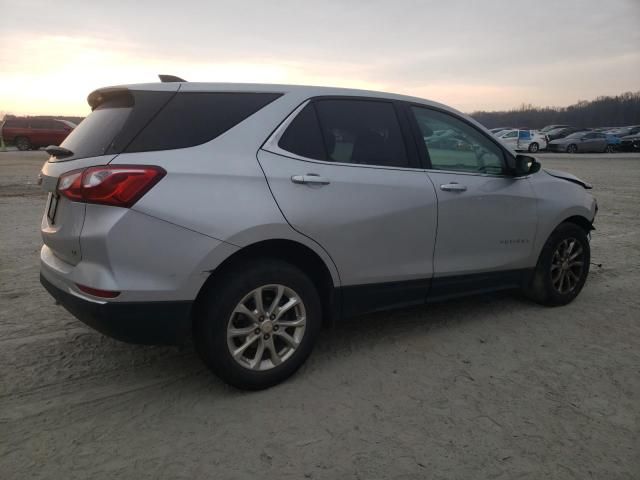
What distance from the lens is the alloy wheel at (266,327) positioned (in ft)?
9.29

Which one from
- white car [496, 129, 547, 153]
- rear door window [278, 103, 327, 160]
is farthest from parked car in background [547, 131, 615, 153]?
rear door window [278, 103, 327, 160]

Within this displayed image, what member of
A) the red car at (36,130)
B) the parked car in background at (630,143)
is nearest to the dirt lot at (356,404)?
the red car at (36,130)

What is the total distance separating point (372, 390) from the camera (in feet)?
9.81

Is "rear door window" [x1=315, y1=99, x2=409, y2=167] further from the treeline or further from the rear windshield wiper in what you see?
the treeline

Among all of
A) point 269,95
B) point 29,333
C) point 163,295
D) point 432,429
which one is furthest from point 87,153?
point 432,429

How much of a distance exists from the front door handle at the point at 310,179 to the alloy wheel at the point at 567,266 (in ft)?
7.99

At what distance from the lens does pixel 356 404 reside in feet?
9.30

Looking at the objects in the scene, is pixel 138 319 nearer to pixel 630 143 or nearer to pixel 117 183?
pixel 117 183

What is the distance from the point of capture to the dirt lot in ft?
7.67

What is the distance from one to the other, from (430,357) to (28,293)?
3.50 m

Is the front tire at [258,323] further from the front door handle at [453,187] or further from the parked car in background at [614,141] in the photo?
the parked car in background at [614,141]

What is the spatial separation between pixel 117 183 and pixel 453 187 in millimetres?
2240

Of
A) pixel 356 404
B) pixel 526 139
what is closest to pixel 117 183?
pixel 356 404

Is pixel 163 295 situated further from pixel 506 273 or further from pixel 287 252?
pixel 506 273
